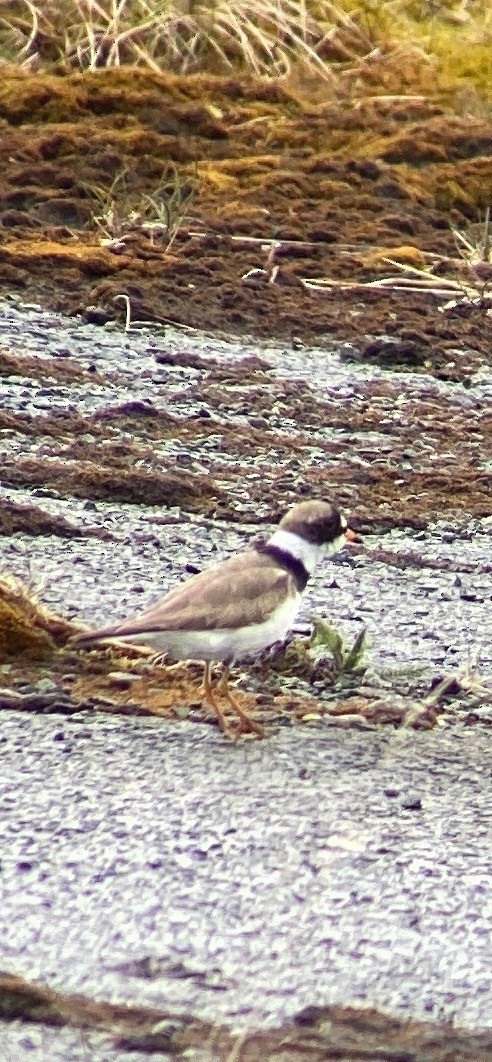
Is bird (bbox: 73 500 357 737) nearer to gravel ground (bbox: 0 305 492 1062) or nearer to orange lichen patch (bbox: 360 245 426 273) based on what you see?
gravel ground (bbox: 0 305 492 1062)

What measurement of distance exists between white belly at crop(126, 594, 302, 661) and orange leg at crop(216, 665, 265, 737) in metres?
0.06

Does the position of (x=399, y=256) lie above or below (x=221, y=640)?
below

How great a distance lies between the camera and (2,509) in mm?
7988

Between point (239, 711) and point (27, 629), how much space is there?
0.69 metres

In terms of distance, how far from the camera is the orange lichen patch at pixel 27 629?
6414 millimetres

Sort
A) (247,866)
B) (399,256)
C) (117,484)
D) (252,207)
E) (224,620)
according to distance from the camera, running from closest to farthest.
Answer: (247,866) → (224,620) → (117,484) → (399,256) → (252,207)

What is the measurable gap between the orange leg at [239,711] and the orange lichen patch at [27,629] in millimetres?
498

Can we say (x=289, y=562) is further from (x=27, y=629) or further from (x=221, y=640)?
(x=27, y=629)

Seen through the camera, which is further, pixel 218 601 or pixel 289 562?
pixel 289 562

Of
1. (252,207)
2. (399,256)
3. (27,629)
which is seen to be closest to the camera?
(27,629)

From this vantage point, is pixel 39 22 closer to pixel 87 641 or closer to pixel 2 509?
pixel 2 509

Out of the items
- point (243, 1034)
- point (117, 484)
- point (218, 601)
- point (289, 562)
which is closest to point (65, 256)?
point (117, 484)

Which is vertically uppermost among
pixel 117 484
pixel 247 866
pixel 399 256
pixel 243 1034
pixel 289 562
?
pixel 243 1034

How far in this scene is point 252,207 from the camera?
12938 millimetres
